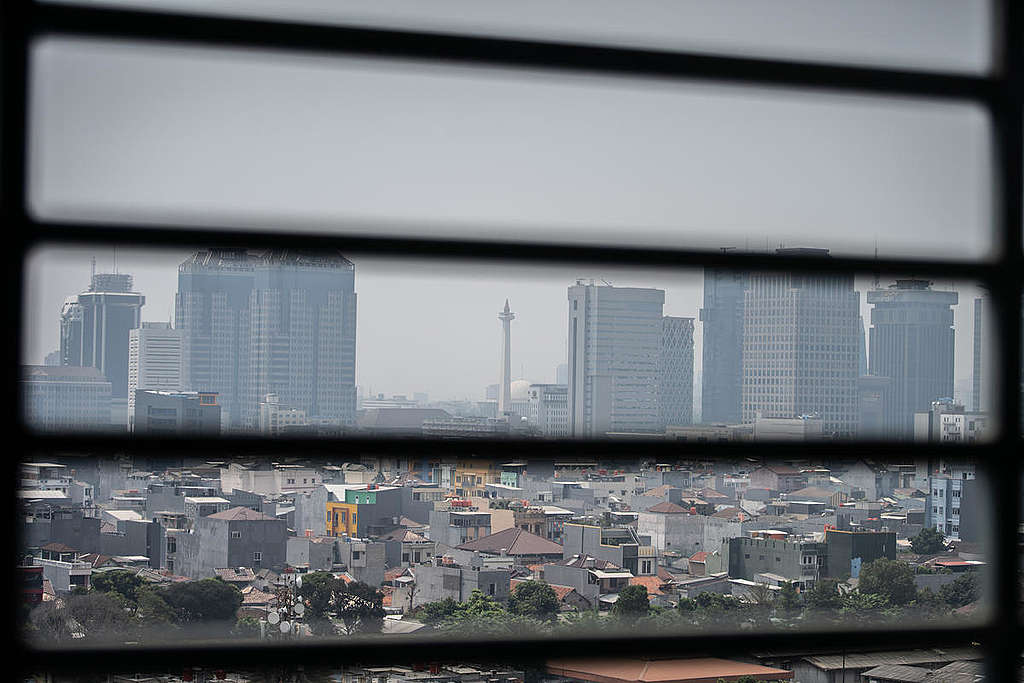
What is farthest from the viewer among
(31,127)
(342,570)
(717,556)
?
→ (717,556)

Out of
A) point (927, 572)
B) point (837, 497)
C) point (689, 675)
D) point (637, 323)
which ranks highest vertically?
point (637, 323)

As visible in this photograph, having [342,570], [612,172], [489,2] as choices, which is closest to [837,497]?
[612,172]

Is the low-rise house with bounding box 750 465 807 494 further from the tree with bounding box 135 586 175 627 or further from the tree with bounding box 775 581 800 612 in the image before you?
the tree with bounding box 135 586 175 627

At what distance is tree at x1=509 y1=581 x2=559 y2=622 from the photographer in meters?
1.25

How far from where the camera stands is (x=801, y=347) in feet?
4.40

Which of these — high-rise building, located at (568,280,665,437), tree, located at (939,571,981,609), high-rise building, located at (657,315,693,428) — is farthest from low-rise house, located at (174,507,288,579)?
tree, located at (939,571,981,609)

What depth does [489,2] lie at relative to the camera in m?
1.30

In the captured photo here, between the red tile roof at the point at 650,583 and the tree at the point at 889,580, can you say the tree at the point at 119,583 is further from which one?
the tree at the point at 889,580

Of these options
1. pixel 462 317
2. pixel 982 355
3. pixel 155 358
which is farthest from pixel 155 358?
pixel 982 355

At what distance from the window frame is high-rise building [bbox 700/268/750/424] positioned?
0.09 ft

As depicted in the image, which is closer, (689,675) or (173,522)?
(173,522)

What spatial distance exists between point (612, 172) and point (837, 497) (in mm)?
517

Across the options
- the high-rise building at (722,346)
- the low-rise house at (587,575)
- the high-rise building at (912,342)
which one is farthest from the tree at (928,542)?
the low-rise house at (587,575)

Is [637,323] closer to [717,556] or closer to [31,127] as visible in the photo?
[717,556]
